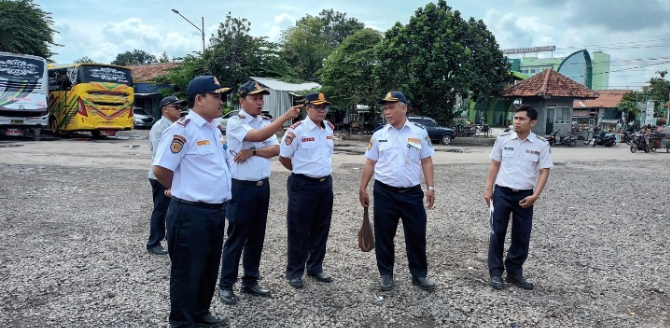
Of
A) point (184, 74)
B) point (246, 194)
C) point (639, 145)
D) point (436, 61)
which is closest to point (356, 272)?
point (246, 194)

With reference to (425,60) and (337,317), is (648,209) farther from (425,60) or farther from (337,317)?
(425,60)

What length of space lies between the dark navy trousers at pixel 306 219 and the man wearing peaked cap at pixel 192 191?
1.12 metres

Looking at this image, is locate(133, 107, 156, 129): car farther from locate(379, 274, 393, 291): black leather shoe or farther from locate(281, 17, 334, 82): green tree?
locate(379, 274, 393, 291): black leather shoe

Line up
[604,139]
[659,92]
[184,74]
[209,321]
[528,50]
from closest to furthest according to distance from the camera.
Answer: [209,321], [604,139], [184,74], [659,92], [528,50]

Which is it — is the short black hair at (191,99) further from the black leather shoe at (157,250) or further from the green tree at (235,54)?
the green tree at (235,54)

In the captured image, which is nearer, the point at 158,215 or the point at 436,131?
the point at 158,215

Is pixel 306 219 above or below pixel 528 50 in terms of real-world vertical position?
below

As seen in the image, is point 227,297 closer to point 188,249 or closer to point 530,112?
point 188,249

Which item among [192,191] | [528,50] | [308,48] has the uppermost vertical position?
[528,50]

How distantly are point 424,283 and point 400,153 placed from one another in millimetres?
1156

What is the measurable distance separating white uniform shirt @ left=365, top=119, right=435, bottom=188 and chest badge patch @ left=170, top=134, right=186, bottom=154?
181 centimetres

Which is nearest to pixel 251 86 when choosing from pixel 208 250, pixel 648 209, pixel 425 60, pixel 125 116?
pixel 208 250

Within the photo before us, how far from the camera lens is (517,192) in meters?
4.25

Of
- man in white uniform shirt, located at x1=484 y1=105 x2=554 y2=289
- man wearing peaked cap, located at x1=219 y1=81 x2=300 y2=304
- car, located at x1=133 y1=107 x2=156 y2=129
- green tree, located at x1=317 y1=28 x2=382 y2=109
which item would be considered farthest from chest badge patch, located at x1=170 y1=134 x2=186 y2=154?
car, located at x1=133 y1=107 x2=156 y2=129
